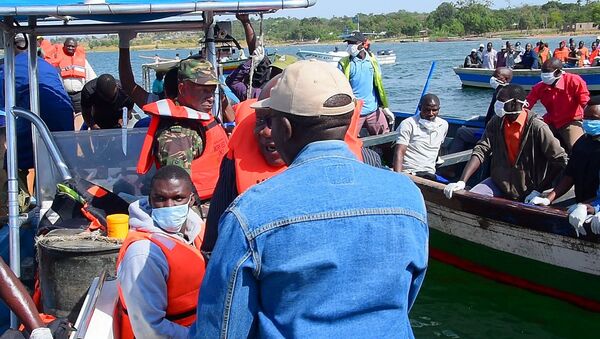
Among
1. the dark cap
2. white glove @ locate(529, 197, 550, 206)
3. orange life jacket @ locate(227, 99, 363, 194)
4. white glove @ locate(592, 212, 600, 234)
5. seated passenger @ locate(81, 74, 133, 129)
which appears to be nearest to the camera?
orange life jacket @ locate(227, 99, 363, 194)

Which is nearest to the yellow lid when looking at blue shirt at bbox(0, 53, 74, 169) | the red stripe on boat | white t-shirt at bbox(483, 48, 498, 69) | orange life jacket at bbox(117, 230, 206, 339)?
orange life jacket at bbox(117, 230, 206, 339)

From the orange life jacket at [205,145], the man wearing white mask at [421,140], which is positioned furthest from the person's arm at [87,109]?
the man wearing white mask at [421,140]

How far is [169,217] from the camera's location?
3.18m

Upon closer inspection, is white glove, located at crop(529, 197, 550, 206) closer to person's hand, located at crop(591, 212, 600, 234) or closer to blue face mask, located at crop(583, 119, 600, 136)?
person's hand, located at crop(591, 212, 600, 234)

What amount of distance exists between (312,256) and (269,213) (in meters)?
0.14

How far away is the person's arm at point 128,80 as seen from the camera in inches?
207

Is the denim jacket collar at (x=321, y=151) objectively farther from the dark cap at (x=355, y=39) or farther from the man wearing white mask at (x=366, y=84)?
the dark cap at (x=355, y=39)

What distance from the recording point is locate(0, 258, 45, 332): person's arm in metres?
3.37

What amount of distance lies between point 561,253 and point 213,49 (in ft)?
11.8

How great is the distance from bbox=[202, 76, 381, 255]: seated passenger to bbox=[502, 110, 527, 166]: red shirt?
397cm

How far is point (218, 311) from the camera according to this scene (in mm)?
1720

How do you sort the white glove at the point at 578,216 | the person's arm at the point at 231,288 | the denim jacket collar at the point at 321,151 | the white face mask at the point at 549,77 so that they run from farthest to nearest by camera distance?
the white face mask at the point at 549,77
the white glove at the point at 578,216
the denim jacket collar at the point at 321,151
the person's arm at the point at 231,288

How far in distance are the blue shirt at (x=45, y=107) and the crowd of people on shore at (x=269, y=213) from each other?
1 cm


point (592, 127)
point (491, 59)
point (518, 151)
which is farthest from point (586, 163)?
point (491, 59)
